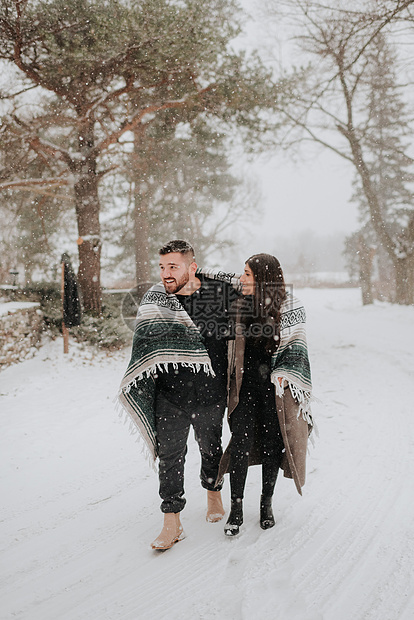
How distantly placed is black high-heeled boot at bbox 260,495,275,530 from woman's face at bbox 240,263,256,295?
144 cm

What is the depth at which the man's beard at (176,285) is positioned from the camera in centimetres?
298

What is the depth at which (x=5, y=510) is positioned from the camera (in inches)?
134

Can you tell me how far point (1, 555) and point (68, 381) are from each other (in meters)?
5.08

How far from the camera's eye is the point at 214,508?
3148 millimetres

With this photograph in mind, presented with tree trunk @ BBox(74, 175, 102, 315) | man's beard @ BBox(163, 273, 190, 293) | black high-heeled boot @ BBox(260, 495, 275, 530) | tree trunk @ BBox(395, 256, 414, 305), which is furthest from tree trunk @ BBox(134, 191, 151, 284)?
black high-heeled boot @ BBox(260, 495, 275, 530)

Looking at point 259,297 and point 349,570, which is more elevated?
point 259,297

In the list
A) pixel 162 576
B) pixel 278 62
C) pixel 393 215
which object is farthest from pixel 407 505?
pixel 393 215

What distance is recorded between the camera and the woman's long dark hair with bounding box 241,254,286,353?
2965 millimetres

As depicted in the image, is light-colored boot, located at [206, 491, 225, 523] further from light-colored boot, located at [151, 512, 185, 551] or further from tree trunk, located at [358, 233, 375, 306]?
tree trunk, located at [358, 233, 375, 306]

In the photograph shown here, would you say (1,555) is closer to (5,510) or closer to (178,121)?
(5,510)

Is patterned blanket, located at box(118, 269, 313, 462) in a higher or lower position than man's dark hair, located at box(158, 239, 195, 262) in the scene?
lower

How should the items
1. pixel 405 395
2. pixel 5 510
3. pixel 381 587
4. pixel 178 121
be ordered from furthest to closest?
pixel 178 121
pixel 405 395
pixel 5 510
pixel 381 587

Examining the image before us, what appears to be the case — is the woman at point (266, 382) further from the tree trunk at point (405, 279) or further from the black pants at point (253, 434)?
the tree trunk at point (405, 279)

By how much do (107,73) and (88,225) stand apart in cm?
334
